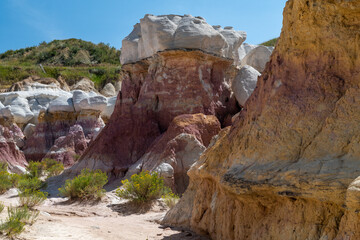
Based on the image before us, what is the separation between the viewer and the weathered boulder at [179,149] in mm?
10852

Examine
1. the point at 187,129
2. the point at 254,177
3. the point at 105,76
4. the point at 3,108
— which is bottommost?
the point at 254,177

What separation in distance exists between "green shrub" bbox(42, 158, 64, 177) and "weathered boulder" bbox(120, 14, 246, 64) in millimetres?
5293

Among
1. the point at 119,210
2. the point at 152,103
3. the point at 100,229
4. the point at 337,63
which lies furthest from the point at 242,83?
the point at 337,63

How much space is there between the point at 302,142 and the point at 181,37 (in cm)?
1074

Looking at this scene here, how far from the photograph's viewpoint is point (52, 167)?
15695 millimetres

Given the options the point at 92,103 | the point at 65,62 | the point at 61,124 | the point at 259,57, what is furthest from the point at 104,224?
the point at 65,62

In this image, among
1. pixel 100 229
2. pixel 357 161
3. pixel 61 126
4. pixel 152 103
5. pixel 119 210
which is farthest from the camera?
pixel 61 126

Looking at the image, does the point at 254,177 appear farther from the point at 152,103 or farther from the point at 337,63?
the point at 152,103

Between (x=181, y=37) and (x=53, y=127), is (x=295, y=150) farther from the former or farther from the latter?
(x=53, y=127)

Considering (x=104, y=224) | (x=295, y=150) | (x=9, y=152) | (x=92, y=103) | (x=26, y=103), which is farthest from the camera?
(x=26, y=103)

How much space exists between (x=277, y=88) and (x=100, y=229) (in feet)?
12.4

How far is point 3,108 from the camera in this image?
2311cm

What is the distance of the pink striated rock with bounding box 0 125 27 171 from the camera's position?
56.5ft

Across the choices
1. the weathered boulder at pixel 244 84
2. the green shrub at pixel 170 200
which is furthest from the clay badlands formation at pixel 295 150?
the weathered boulder at pixel 244 84
